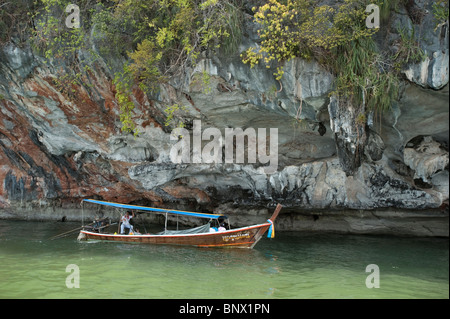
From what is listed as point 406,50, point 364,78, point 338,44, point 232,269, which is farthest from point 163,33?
point 232,269

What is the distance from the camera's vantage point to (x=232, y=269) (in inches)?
394

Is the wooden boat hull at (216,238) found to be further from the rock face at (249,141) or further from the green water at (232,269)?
the rock face at (249,141)

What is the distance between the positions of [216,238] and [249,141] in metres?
3.59

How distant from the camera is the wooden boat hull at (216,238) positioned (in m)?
12.3

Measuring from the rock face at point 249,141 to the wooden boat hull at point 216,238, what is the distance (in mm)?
2340

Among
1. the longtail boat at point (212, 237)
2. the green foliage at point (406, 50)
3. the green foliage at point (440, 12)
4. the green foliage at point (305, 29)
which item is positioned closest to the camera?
the green foliage at point (440, 12)

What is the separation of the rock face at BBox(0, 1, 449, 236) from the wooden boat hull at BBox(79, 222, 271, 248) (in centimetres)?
234

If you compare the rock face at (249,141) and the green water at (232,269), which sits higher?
the rock face at (249,141)

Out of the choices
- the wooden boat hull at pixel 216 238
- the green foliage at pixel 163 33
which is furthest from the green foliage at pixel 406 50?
the wooden boat hull at pixel 216 238

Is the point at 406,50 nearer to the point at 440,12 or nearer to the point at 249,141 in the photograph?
the point at 440,12

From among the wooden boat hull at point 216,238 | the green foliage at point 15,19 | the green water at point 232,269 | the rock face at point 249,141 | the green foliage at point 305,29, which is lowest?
the green water at point 232,269

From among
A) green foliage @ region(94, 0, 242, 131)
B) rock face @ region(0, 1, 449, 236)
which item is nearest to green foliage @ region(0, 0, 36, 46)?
rock face @ region(0, 1, 449, 236)

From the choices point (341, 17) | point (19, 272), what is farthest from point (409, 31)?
point (19, 272)

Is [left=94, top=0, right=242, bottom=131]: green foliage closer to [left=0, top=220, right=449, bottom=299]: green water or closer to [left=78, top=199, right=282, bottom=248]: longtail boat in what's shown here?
[left=78, top=199, right=282, bottom=248]: longtail boat
